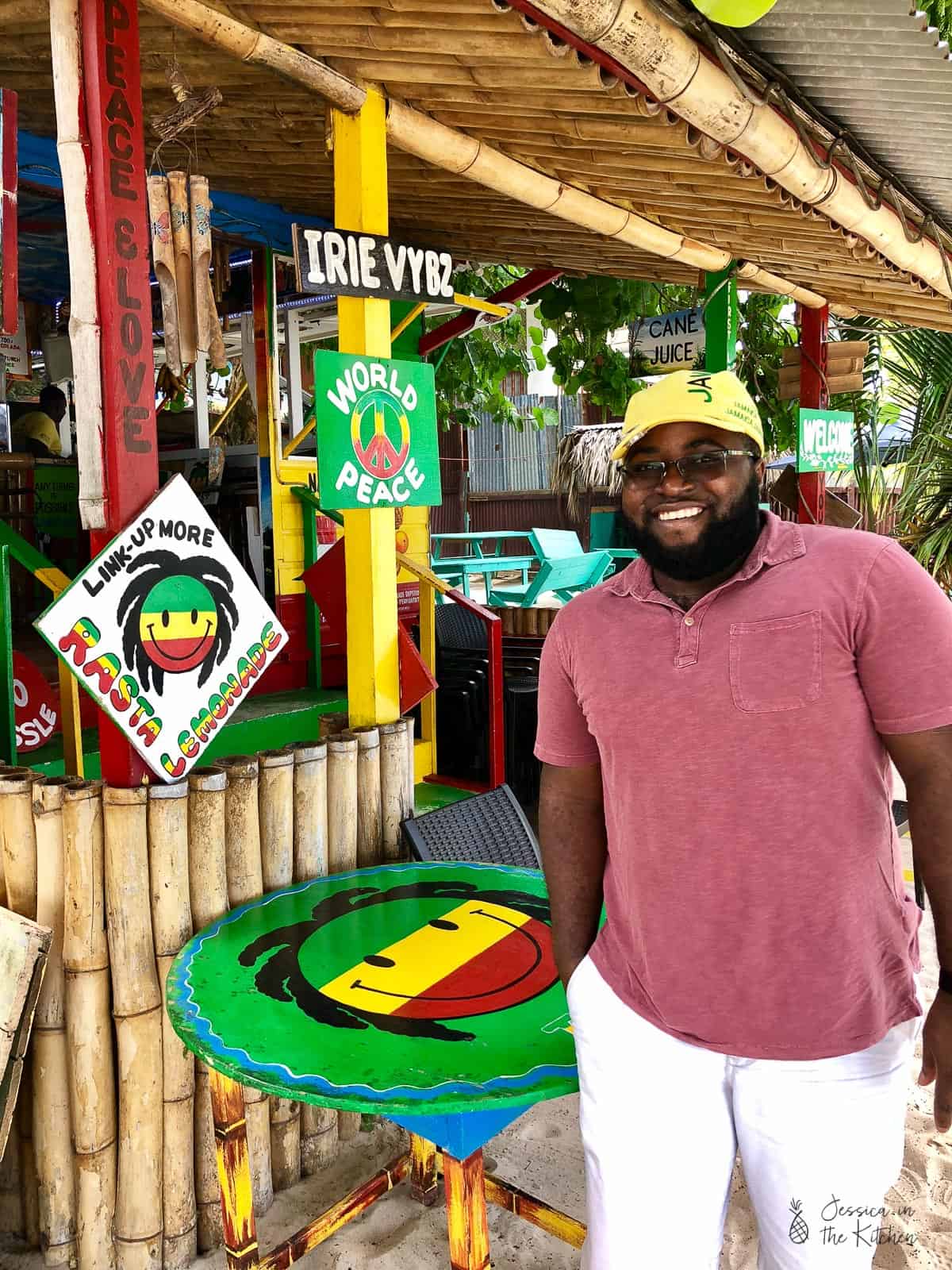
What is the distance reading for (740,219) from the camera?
4.93 m

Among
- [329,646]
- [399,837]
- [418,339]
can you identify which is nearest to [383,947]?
[399,837]

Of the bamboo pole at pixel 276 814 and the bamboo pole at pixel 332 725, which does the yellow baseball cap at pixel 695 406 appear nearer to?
the bamboo pole at pixel 276 814

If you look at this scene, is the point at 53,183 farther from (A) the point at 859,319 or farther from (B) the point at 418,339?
(A) the point at 859,319

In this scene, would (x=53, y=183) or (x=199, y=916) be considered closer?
(x=199, y=916)

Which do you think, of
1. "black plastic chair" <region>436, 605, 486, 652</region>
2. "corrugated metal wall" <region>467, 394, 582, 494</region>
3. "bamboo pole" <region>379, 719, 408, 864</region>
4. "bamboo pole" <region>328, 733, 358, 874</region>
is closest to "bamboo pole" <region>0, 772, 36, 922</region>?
"bamboo pole" <region>328, 733, 358, 874</region>

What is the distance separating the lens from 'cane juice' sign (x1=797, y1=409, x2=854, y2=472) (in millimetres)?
7023

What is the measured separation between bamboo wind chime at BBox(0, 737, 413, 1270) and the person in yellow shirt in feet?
15.1

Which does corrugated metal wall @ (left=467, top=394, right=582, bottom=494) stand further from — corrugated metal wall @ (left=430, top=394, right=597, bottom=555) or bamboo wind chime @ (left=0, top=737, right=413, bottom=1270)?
bamboo wind chime @ (left=0, top=737, right=413, bottom=1270)

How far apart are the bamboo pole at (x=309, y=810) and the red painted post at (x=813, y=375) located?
5.39 metres

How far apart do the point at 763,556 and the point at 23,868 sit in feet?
6.79

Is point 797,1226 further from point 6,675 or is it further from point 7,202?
point 6,675

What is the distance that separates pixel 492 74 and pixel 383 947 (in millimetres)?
2681

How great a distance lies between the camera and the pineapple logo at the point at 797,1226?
1570 millimetres

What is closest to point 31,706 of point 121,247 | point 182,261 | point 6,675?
point 6,675
